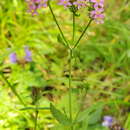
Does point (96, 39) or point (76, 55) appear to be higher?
point (76, 55)

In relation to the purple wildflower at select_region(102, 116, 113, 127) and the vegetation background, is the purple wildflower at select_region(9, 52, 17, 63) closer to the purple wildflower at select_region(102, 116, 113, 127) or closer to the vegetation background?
the vegetation background

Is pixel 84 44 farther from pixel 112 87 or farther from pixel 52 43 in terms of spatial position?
pixel 112 87

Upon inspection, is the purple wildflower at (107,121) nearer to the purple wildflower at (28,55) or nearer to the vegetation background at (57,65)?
the vegetation background at (57,65)

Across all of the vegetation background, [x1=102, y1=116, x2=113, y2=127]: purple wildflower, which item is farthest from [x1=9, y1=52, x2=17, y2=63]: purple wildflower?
[x1=102, y1=116, x2=113, y2=127]: purple wildflower

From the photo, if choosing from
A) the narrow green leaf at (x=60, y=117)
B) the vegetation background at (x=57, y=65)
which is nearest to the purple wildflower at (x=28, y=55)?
the vegetation background at (x=57, y=65)

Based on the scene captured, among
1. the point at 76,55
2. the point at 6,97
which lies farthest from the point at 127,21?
the point at 76,55

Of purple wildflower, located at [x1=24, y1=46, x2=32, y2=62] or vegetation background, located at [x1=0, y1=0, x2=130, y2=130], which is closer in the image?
vegetation background, located at [x1=0, y1=0, x2=130, y2=130]

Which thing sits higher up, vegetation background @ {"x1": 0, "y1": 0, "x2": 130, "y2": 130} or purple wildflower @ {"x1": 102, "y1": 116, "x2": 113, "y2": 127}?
vegetation background @ {"x1": 0, "y1": 0, "x2": 130, "y2": 130}

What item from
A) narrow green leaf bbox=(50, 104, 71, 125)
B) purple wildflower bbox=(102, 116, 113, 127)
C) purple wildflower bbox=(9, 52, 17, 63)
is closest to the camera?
narrow green leaf bbox=(50, 104, 71, 125)
